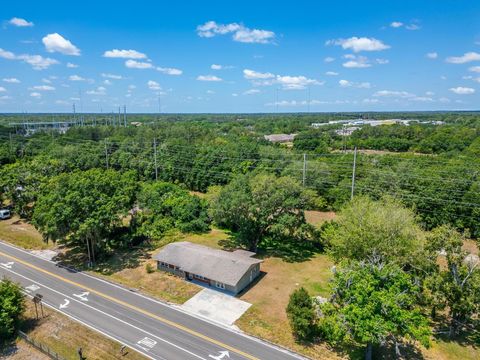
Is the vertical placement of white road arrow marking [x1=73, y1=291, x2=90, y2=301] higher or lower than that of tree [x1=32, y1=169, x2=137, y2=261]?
lower

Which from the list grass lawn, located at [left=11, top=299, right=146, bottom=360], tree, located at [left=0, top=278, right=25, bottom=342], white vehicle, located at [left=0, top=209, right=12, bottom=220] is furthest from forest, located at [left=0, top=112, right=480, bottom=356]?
grass lawn, located at [left=11, top=299, right=146, bottom=360]

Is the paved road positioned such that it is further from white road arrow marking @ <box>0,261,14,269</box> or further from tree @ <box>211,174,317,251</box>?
tree @ <box>211,174,317,251</box>

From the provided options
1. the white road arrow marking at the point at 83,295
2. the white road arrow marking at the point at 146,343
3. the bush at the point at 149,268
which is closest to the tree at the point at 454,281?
the white road arrow marking at the point at 146,343

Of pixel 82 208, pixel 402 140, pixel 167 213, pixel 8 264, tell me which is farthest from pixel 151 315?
pixel 402 140

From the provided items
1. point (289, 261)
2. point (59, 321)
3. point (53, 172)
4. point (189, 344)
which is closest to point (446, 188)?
point (289, 261)

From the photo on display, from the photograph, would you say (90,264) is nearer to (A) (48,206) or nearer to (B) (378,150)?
(A) (48,206)

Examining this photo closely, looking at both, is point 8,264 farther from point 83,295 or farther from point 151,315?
point 151,315
